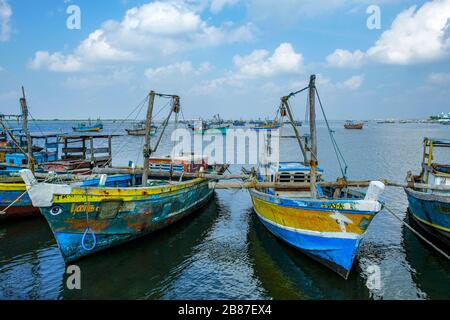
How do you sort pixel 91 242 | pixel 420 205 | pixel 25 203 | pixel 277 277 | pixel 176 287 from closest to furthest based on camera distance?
pixel 176 287 → pixel 277 277 → pixel 91 242 → pixel 420 205 → pixel 25 203

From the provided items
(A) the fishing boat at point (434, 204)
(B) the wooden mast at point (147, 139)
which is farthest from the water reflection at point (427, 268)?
(B) the wooden mast at point (147, 139)

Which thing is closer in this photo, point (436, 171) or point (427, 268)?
point (427, 268)

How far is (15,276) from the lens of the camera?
11.9 metres

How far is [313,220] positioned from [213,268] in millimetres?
4300

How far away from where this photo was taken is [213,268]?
507 inches

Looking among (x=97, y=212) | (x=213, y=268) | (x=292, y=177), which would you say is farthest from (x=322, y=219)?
(x=97, y=212)

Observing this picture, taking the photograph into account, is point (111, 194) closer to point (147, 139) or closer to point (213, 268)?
point (147, 139)

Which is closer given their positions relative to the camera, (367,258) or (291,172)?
(367,258)

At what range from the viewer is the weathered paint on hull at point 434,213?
13.8 metres

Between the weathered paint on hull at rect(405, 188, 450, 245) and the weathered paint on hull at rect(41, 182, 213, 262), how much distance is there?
11447 millimetres

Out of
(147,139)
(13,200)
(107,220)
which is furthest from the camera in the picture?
(13,200)
